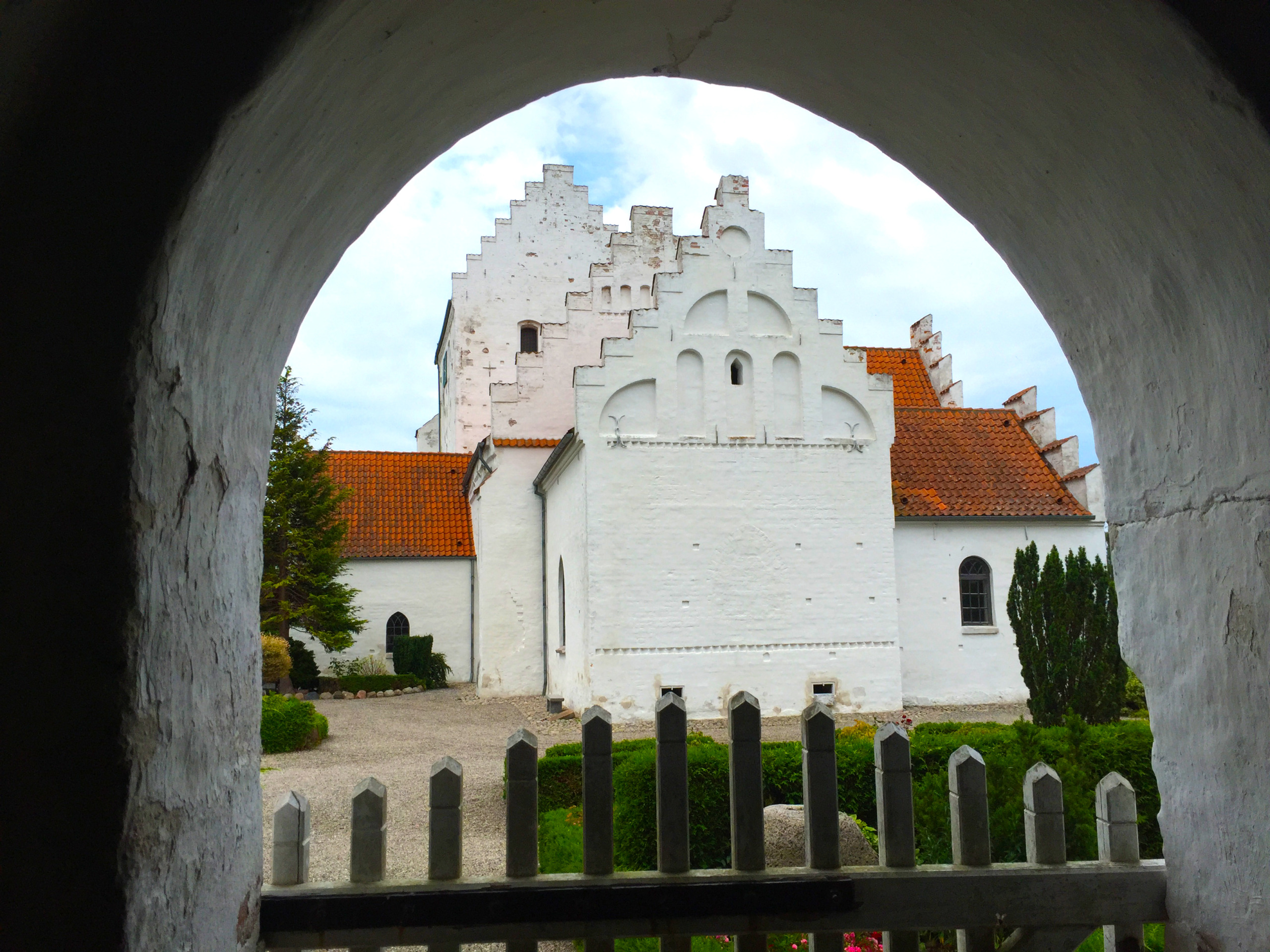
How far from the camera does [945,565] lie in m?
16.8

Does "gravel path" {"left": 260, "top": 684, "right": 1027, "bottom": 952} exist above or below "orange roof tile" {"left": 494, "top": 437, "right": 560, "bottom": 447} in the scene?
below

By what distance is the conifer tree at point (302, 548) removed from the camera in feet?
70.0

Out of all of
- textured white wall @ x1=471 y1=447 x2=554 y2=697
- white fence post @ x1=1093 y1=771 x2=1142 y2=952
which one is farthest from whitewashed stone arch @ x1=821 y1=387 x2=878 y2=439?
white fence post @ x1=1093 y1=771 x2=1142 y2=952

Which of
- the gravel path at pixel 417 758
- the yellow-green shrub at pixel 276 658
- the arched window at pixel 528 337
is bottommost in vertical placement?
the gravel path at pixel 417 758

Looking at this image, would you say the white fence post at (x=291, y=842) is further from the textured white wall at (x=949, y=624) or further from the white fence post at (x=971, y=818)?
the textured white wall at (x=949, y=624)

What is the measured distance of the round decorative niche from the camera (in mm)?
15695

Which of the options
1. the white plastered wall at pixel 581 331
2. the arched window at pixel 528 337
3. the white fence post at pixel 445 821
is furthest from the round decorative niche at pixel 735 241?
the white fence post at pixel 445 821

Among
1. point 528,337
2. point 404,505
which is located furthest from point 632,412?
point 528,337

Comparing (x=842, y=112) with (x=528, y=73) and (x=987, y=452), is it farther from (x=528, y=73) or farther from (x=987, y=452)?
(x=987, y=452)

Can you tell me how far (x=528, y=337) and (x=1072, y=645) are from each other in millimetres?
18946

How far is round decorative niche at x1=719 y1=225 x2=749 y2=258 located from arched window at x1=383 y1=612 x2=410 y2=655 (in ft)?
43.2

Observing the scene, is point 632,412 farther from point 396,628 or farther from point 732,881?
point 732,881

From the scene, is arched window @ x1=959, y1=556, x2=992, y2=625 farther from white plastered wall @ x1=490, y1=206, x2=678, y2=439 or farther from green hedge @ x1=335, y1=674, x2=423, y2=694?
green hedge @ x1=335, y1=674, x2=423, y2=694

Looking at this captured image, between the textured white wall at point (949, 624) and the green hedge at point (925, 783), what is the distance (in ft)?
27.7
